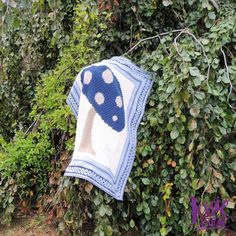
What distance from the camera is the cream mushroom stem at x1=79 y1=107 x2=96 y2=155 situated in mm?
1995

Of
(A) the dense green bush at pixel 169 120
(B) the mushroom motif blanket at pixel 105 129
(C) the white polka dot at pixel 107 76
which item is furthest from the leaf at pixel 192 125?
(C) the white polka dot at pixel 107 76

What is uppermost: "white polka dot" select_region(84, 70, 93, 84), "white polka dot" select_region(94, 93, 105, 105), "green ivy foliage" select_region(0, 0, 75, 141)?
"white polka dot" select_region(84, 70, 93, 84)

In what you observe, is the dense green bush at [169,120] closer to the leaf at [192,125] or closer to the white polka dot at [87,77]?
the leaf at [192,125]

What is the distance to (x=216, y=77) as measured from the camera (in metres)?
1.96

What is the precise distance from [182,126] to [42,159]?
1.22m

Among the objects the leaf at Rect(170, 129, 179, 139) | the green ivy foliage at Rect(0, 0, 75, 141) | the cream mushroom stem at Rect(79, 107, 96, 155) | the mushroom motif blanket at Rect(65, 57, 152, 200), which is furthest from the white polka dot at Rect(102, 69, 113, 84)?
the green ivy foliage at Rect(0, 0, 75, 141)

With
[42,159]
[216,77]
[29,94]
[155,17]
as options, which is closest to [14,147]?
[42,159]

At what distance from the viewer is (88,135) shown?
2.00 meters

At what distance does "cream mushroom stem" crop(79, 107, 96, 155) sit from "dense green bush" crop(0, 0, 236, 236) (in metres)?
0.20

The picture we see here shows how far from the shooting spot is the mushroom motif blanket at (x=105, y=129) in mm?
1977

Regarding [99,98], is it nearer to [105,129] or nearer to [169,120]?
[105,129]

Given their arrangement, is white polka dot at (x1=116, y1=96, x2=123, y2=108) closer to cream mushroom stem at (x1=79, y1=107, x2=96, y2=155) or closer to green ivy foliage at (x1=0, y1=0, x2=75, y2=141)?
cream mushroom stem at (x1=79, y1=107, x2=96, y2=155)

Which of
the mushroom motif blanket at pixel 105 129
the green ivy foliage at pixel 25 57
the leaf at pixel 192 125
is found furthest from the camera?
the green ivy foliage at pixel 25 57

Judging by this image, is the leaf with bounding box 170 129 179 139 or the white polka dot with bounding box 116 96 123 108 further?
the white polka dot with bounding box 116 96 123 108
